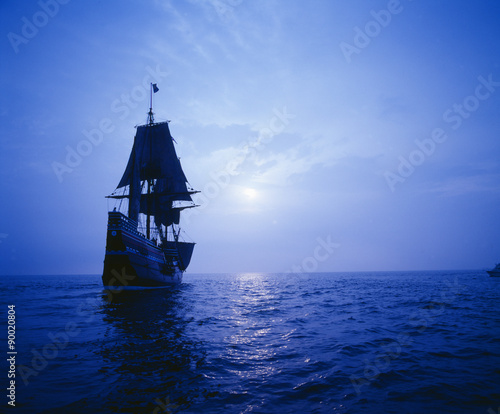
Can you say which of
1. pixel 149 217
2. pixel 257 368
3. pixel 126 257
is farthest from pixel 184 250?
pixel 257 368

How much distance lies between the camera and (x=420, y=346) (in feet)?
25.2

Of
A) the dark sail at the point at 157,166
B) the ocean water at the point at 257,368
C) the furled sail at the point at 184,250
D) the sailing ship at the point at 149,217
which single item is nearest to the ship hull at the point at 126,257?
the sailing ship at the point at 149,217

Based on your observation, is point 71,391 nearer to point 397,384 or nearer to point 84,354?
point 84,354

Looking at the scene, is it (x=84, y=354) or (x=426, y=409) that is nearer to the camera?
(x=426, y=409)

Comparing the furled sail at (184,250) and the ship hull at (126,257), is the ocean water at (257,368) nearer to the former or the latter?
the ship hull at (126,257)

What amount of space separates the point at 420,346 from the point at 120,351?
359 inches

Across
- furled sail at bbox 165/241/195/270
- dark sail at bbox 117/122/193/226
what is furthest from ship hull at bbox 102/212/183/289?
furled sail at bbox 165/241/195/270

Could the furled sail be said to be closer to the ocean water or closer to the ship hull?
the ship hull

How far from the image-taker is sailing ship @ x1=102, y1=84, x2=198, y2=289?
76.9 ft

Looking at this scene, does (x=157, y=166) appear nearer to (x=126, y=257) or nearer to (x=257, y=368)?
(x=126, y=257)

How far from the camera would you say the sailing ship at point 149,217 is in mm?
23438

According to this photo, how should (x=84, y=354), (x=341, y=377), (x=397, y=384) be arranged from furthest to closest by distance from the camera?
1. (x=84, y=354)
2. (x=341, y=377)
3. (x=397, y=384)

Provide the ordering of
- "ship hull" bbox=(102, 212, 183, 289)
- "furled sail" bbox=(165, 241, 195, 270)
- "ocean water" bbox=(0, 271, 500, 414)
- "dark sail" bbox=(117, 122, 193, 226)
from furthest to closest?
1. "furled sail" bbox=(165, 241, 195, 270)
2. "dark sail" bbox=(117, 122, 193, 226)
3. "ship hull" bbox=(102, 212, 183, 289)
4. "ocean water" bbox=(0, 271, 500, 414)

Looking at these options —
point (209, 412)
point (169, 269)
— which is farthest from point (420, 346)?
point (169, 269)
